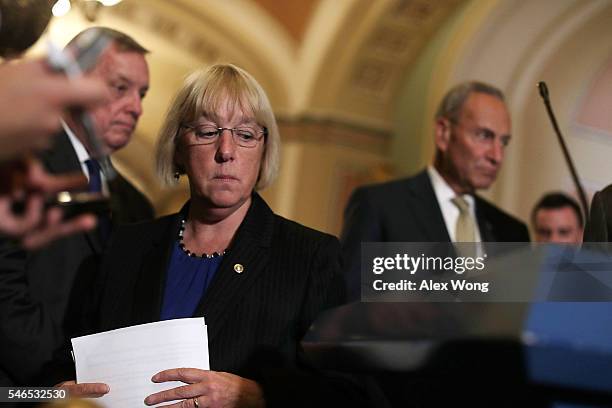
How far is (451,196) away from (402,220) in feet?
0.89

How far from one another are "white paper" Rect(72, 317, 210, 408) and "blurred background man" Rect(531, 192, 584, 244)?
3.21 meters

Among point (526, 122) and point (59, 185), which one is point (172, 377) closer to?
point (59, 185)

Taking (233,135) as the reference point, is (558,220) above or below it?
below

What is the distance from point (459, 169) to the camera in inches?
140

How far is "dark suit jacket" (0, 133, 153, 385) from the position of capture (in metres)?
2.32

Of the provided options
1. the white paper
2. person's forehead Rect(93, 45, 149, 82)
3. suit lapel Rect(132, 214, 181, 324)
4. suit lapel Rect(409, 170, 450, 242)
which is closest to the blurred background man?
suit lapel Rect(409, 170, 450, 242)

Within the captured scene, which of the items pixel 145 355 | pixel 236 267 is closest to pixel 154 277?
pixel 236 267

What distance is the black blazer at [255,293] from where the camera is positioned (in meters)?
2.01

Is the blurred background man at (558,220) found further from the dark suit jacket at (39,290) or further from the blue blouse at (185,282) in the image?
the blue blouse at (185,282)

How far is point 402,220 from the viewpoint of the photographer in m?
3.35

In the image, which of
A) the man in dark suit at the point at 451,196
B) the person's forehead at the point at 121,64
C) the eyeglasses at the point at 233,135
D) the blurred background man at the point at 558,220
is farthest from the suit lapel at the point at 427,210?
the blurred background man at the point at 558,220

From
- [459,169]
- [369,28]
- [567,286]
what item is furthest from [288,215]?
[567,286]

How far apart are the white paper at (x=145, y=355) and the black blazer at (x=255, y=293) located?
127mm

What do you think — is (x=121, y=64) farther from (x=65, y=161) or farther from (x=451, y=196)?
(x=451, y=196)
